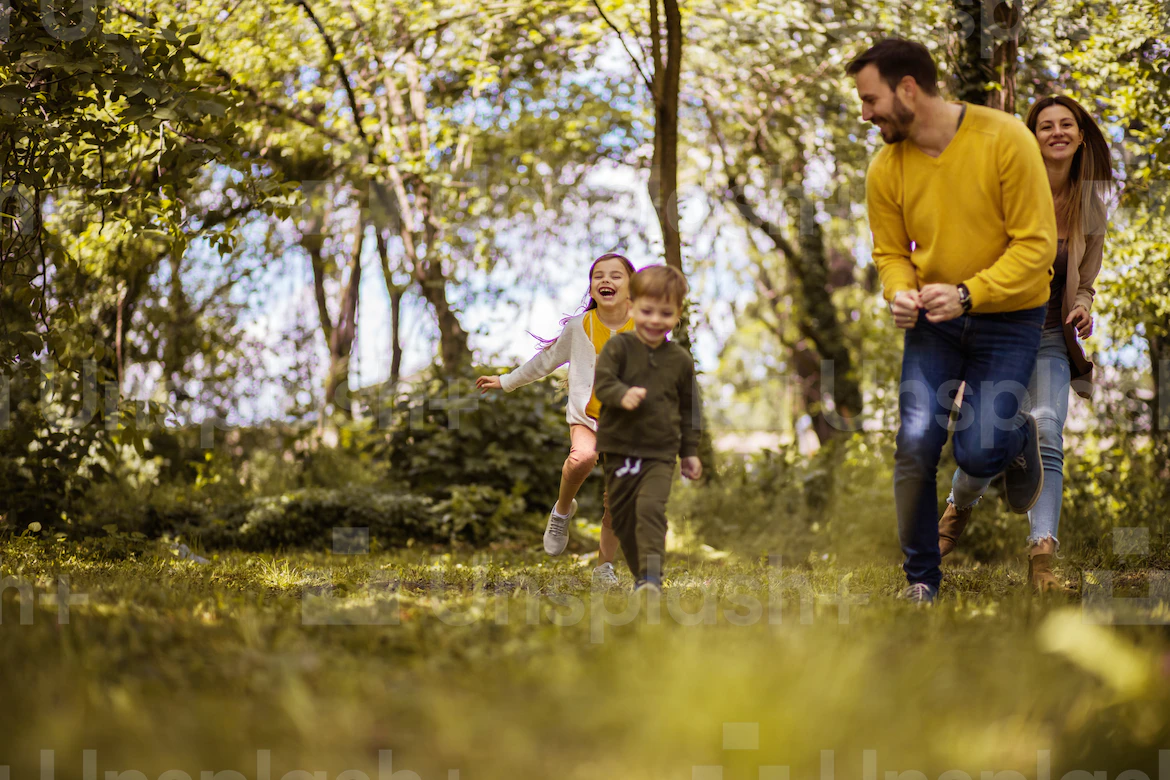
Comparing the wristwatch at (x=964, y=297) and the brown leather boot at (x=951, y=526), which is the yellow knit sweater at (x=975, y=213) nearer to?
the wristwatch at (x=964, y=297)

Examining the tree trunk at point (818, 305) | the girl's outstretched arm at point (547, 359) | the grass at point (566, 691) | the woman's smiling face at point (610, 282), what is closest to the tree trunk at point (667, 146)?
the girl's outstretched arm at point (547, 359)

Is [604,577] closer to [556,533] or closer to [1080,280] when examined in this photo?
[556,533]

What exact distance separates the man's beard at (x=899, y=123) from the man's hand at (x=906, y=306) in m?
0.59

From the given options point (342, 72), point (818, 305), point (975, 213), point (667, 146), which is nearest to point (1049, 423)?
point (975, 213)

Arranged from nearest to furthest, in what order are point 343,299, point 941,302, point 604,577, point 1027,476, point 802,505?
1. point 941,302
2. point 1027,476
3. point 604,577
4. point 802,505
5. point 343,299

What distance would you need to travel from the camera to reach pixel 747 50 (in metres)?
11.8

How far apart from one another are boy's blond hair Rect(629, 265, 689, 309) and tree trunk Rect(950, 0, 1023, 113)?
15.2 feet

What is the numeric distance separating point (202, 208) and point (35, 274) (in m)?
6.53

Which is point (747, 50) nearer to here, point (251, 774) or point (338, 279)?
point (338, 279)

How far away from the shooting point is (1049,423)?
4.36 m

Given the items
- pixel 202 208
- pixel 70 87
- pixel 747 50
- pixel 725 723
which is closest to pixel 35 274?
pixel 70 87

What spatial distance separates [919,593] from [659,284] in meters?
1.55

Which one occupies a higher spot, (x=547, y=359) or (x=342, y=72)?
(x=342, y=72)

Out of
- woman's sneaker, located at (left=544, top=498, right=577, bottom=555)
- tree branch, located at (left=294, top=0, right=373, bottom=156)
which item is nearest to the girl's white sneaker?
woman's sneaker, located at (left=544, top=498, right=577, bottom=555)
